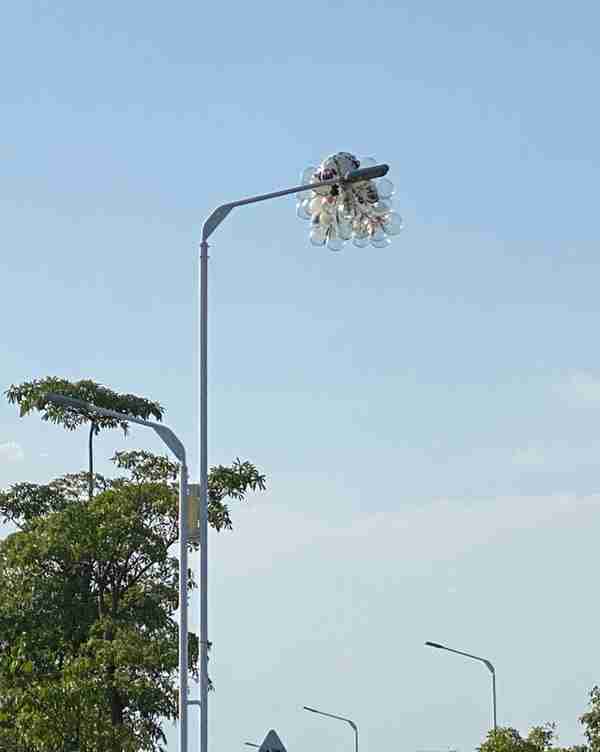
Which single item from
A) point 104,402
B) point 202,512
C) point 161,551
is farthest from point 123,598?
point 202,512

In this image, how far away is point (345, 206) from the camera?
18.4 m

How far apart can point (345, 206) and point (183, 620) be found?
5775mm

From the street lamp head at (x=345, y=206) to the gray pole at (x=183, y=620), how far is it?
12.8ft

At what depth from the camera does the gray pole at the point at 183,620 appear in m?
20.2

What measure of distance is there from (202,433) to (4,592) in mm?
21324

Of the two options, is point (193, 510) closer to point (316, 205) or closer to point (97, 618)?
point (316, 205)

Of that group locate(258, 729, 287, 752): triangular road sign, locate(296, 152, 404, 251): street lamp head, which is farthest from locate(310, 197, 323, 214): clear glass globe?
locate(258, 729, 287, 752): triangular road sign

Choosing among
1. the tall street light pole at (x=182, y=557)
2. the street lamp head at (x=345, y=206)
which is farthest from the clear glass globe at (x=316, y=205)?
the tall street light pole at (x=182, y=557)

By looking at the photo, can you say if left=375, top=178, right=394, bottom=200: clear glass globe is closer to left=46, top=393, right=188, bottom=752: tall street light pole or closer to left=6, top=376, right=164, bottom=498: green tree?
left=46, top=393, right=188, bottom=752: tall street light pole

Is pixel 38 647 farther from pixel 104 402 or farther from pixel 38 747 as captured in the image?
pixel 104 402

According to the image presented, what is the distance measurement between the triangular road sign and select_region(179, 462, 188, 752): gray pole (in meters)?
2.95

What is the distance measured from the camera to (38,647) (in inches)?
1518

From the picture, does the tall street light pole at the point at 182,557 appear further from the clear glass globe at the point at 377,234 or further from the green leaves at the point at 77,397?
the green leaves at the point at 77,397

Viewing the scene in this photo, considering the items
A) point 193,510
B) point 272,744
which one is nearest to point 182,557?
point 193,510
